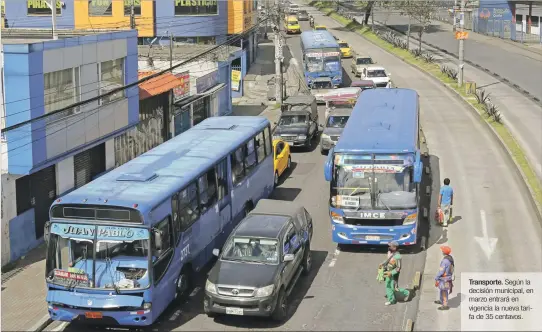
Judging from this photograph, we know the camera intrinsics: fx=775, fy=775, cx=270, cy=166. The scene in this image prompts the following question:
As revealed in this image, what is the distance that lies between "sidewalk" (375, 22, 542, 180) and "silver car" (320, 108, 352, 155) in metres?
7.92

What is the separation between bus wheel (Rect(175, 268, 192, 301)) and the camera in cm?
1756

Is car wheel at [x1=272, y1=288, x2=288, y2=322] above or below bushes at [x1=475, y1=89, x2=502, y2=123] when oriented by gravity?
below

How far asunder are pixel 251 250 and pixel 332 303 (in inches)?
91.0

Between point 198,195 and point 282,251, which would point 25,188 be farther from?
point 282,251

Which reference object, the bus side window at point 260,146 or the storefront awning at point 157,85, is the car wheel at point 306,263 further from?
the storefront awning at point 157,85

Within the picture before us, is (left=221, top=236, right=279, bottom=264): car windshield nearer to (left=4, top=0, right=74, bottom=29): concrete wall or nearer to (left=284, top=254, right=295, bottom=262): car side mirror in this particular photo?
(left=284, top=254, right=295, bottom=262): car side mirror

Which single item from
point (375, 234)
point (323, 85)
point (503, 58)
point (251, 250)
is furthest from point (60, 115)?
point (503, 58)

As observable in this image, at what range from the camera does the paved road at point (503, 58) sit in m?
51.8

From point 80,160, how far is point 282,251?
1037 cm

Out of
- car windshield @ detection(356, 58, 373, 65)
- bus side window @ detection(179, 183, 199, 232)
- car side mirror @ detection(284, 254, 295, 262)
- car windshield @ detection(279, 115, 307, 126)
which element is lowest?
car side mirror @ detection(284, 254, 295, 262)

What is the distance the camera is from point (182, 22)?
53344 millimetres

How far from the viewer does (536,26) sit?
74.8 metres

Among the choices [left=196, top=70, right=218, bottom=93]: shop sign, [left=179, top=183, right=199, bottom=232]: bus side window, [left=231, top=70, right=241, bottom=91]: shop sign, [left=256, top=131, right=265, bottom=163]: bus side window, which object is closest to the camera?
[left=179, top=183, right=199, bottom=232]: bus side window

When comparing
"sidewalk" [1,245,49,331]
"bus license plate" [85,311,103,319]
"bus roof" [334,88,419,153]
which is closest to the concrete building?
"sidewalk" [1,245,49,331]
